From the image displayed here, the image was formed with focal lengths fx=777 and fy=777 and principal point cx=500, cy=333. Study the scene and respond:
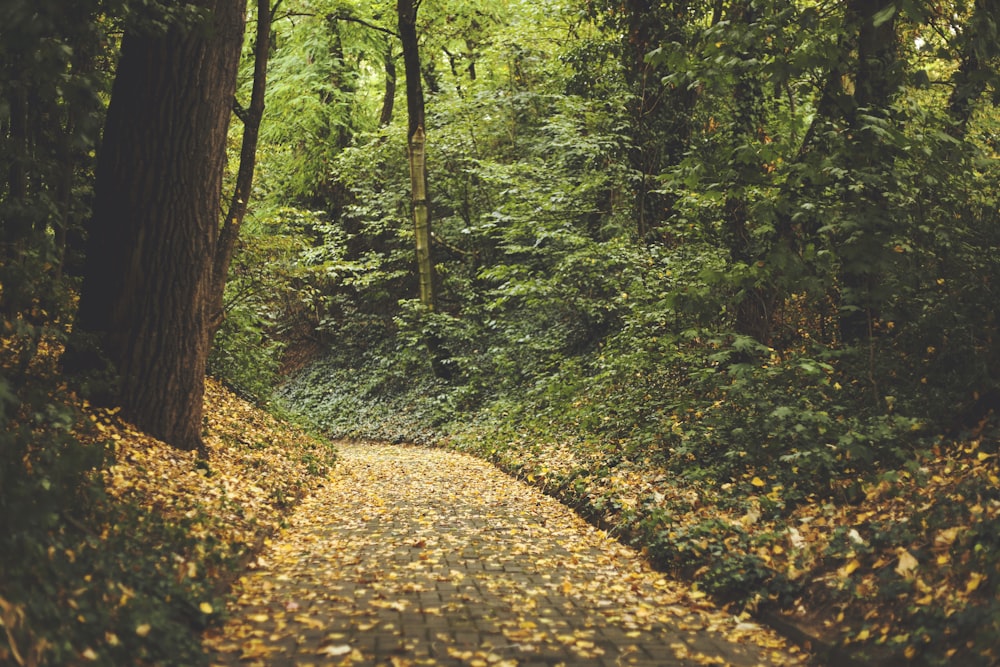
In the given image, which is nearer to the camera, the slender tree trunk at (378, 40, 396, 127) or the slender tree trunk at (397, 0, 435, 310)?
the slender tree trunk at (397, 0, 435, 310)

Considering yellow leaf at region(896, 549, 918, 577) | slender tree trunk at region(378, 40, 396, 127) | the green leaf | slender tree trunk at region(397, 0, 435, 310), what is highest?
slender tree trunk at region(378, 40, 396, 127)

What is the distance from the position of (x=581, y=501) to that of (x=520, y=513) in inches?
29.9

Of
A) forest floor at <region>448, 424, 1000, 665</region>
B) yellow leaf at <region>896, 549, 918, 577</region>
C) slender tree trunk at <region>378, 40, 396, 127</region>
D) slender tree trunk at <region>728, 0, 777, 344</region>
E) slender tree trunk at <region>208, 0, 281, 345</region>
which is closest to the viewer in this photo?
forest floor at <region>448, 424, 1000, 665</region>

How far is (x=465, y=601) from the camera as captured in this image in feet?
18.1

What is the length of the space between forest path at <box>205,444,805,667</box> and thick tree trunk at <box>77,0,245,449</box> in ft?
7.33

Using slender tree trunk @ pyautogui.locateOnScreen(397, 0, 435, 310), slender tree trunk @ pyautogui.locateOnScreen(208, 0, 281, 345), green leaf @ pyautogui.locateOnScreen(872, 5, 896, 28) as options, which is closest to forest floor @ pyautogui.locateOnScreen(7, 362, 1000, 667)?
green leaf @ pyautogui.locateOnScreen(872, 5, 896, 28)

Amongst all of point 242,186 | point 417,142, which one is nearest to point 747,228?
point 242,186

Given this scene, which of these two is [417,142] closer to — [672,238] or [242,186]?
[242,186]

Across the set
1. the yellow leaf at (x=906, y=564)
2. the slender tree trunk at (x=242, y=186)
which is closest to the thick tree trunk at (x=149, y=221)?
the slender tree trunk at (x=242, y=186)

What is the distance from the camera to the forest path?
455 cm

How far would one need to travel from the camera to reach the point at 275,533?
24.8ft

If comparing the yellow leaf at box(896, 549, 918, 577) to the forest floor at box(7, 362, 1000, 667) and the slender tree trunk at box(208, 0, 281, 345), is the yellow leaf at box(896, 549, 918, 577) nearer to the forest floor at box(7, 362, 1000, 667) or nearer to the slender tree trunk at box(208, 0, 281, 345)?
the forest floor at box(7, 362, 1000, 667)

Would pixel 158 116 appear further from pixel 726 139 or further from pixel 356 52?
pixel 356 52

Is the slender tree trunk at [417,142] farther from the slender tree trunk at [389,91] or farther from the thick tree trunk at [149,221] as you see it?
the thick tree trunk at [149,221]
